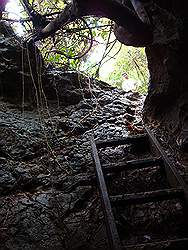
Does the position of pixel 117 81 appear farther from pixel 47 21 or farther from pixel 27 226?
pixel 27 226

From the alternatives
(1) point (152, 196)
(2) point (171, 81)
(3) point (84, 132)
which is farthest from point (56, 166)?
(2) point (171, 81)

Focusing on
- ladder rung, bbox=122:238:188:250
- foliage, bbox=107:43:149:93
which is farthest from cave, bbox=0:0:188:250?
foliage, bbox=107:43:149:93

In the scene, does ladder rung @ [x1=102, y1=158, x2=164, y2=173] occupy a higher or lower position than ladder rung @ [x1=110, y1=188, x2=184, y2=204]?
higher

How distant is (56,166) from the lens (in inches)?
132

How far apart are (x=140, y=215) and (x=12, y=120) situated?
2193 millimetres

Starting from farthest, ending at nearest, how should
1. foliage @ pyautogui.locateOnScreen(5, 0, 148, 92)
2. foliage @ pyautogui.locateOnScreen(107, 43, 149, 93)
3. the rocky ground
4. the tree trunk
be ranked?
foliage @ pyautogui.locateOnScreen(107, 43, 149, 93) → foliage @ pyautogui.locateOnScreen(5, 0, 148, 92) → the tree trunk → the rocky ground

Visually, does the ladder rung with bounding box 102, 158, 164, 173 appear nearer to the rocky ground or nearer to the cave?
the cave

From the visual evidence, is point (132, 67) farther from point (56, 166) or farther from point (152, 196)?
point (152, 196)

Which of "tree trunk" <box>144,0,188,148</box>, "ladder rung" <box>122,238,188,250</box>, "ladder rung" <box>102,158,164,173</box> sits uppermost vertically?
"tree trunk" <box>144,0,188,148</box>

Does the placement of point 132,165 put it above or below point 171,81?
below

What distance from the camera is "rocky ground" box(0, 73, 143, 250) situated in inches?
98.0

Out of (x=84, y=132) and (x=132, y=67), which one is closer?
(x=84, y=132)

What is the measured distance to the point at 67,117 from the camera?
14.4ft

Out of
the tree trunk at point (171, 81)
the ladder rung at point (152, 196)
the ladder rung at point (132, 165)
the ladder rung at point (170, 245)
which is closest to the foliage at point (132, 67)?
the tree trunk at point (171, 81)
